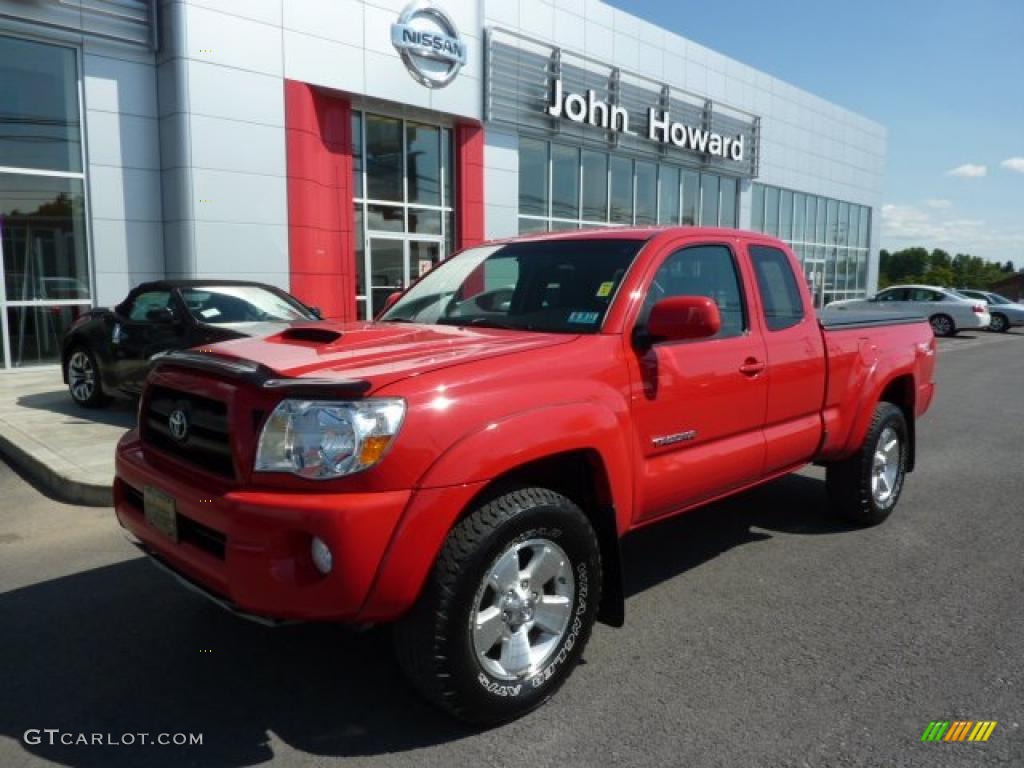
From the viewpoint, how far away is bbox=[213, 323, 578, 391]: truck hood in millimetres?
2760

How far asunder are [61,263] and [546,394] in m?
12.4

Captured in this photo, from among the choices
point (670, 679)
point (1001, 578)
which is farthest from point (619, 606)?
point (1001, 578)

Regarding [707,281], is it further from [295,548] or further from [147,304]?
[147,304]

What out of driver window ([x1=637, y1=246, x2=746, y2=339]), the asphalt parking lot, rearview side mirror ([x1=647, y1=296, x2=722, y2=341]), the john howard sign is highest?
the john howard sign

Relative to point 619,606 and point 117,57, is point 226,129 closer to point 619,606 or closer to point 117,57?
point 117,57

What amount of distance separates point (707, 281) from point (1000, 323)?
29021 mm

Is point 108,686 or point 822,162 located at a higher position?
point 822,162

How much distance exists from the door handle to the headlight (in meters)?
2.01

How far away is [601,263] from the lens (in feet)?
12.2

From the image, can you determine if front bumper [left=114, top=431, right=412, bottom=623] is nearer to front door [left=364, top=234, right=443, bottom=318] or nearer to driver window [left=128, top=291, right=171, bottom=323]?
driver window [left=128, top=291, right=171, bottom=323]

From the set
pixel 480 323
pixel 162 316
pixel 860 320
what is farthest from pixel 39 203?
pixel 860 320

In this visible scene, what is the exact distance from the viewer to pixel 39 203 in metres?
12.4

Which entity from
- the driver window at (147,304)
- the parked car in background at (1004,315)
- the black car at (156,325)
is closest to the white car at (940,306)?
the parked car in background at (1004,315)

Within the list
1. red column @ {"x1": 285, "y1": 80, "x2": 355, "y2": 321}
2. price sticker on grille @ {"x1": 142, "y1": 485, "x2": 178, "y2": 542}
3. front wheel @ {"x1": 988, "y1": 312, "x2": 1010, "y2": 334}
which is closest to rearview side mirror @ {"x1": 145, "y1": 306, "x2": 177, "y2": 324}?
price sticker on grille @ {"x1": 142, "y1": 485, "x2": 178, "y2": 542}
